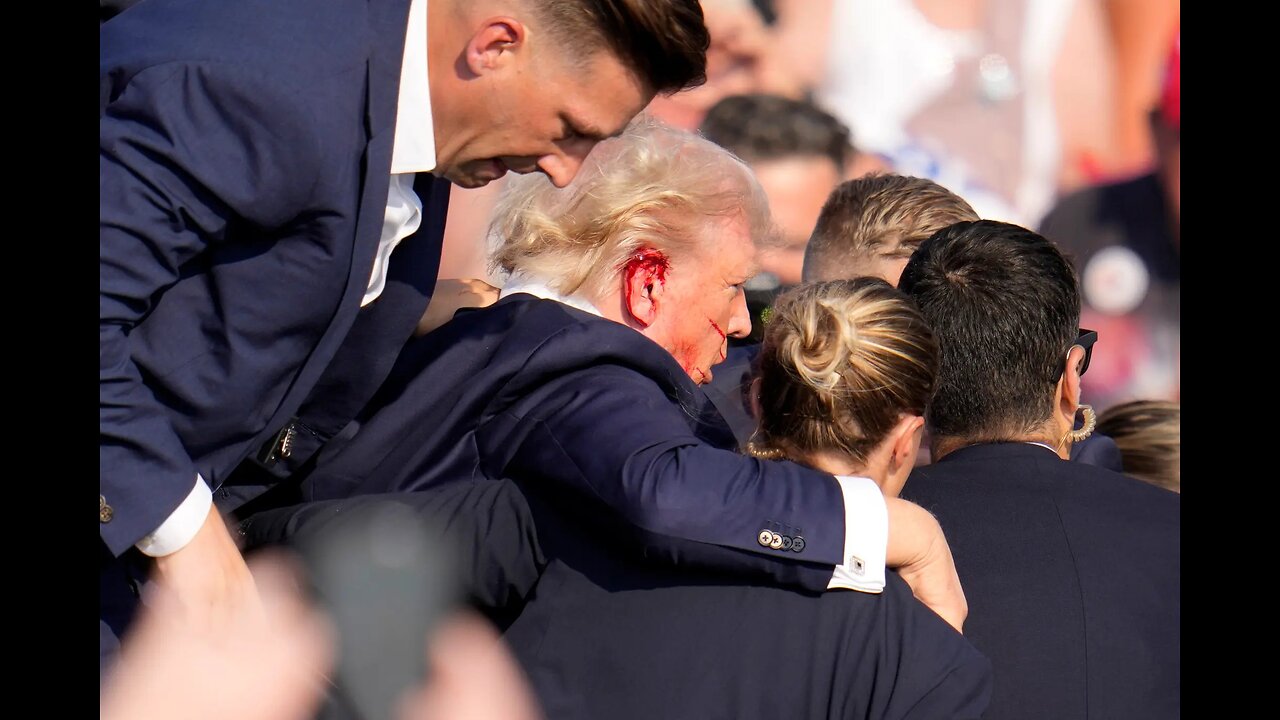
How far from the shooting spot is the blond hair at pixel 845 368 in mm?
1981

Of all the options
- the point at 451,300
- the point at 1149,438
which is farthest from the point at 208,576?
the point at 1149,438

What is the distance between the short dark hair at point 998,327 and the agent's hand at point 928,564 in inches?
14.9

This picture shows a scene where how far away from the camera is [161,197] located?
1.67 metres

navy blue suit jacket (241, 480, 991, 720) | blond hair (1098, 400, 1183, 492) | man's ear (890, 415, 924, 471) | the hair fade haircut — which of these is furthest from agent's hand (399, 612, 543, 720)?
blond hair (1098, 400, 1183, 492)

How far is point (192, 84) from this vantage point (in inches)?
67.3

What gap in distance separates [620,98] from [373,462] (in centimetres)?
69

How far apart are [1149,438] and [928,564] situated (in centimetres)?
193

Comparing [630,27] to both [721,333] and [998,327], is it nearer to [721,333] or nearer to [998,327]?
[721,333]

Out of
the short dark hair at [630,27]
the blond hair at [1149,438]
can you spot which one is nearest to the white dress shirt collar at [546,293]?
the short dark hair at [630,27]

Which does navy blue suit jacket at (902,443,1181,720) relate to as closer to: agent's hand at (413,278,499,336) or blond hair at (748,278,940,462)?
blond hair at (748,278,940,462)

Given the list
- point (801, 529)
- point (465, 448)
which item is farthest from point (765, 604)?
point (465, 448)

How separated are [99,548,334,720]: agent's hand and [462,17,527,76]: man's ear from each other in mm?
775

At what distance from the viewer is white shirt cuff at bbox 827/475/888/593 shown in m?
1.82

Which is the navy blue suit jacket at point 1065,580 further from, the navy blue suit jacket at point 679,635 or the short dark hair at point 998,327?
the navy blue suit jacket at point 679,635
